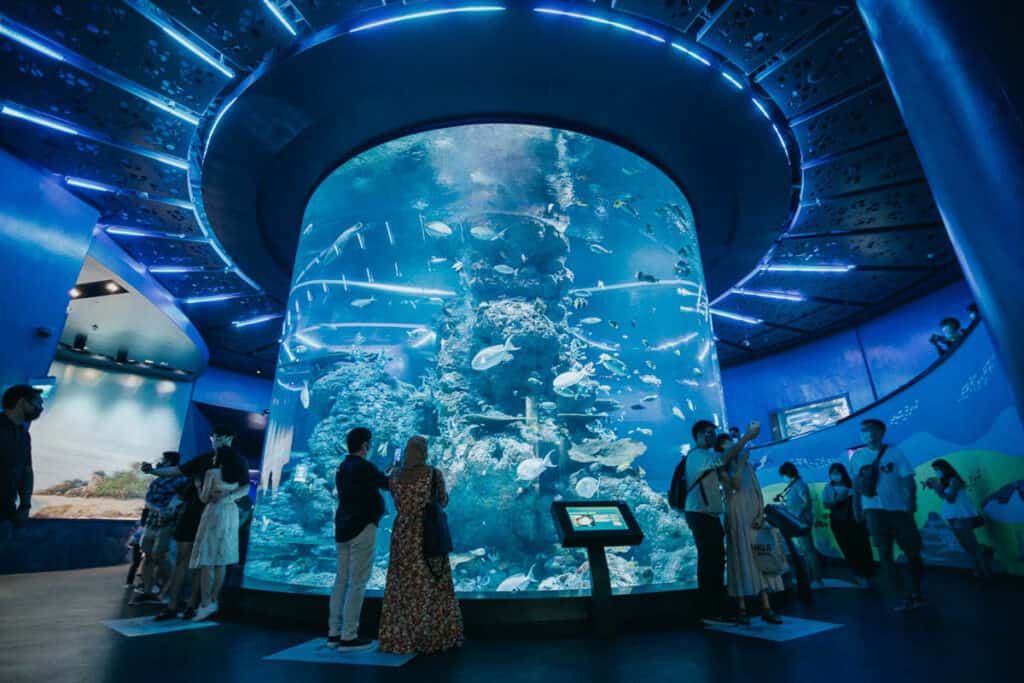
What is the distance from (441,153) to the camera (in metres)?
6.50

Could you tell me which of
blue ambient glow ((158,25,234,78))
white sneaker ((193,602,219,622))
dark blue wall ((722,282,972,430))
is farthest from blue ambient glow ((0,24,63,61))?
dark blue wall ((722,282,972,430))

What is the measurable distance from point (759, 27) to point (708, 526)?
5146mm

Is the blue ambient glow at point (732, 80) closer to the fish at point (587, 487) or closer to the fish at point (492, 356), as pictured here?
the fish at point (492, 356)

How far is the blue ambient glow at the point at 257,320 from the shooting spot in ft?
42.0

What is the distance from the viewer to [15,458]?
3154mm

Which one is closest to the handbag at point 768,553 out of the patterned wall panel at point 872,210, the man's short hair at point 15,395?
the man's short hair at point 15,395

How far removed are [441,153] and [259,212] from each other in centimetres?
358

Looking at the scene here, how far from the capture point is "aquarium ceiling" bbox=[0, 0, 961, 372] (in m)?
5.29

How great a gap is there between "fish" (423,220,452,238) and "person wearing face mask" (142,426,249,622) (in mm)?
3105

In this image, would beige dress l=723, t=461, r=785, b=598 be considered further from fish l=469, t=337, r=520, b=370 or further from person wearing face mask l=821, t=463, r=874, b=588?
person wearing face mask l=821, t=463, r=874, b=588

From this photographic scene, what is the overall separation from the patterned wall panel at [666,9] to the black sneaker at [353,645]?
625cm

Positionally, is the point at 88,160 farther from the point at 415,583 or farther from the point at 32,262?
the point at 415,583

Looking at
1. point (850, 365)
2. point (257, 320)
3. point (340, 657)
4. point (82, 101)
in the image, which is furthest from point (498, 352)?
point (850, 365)

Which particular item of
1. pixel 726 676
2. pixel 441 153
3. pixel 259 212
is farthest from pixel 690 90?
pixel 259 212
